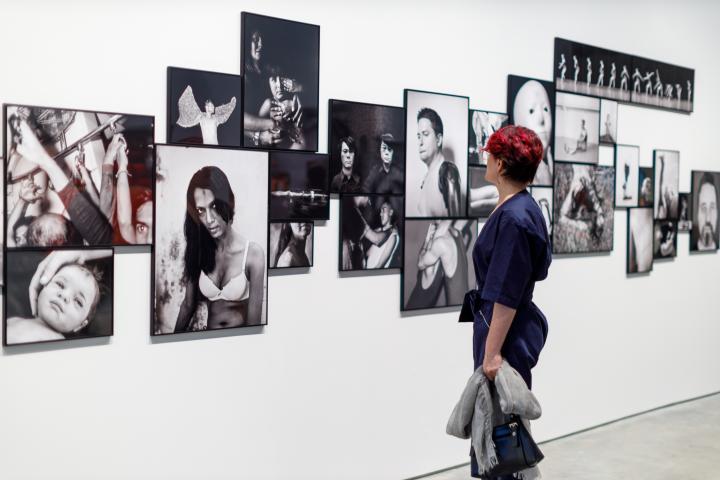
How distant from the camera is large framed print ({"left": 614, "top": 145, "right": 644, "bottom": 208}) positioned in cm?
668

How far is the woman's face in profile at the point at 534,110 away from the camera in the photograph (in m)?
5.81

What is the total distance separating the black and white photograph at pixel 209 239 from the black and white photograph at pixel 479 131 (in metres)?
1.61

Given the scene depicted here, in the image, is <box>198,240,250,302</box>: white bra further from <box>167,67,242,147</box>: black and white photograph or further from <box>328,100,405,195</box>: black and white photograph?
<box>328,100,405,195</box>: black and white photograph

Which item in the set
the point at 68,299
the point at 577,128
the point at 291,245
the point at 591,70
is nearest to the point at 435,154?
the point at 291,245

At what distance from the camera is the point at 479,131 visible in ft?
18.1

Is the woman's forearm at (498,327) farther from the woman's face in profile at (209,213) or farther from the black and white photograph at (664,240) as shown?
the black and white photograph at (664,240)

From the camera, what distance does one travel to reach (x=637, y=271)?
22.5 feet

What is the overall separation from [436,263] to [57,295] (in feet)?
7.74

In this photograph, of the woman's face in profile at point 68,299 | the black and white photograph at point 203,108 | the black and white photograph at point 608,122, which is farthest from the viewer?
the black and white photograph at point 608,122

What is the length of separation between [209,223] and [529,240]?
1550 millimetres

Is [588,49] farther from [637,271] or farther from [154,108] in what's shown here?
[154,108]

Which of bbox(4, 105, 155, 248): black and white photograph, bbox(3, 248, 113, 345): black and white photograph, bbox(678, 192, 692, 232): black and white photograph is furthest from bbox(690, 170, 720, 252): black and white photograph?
bbox(3, 248, 113, 345): black and white photograph

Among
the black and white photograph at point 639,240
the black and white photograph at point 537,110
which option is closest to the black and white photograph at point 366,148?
the black and white photograph at point 537,110

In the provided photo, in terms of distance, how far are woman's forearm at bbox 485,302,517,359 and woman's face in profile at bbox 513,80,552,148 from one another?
8.06 ft
